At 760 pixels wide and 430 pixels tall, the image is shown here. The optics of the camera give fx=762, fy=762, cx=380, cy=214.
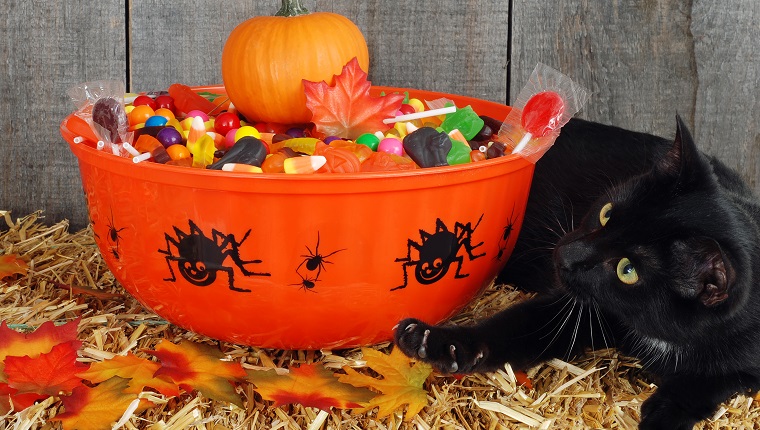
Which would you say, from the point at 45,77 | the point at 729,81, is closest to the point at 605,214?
the point at 729,81

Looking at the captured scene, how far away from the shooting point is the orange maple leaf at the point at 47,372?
117cm

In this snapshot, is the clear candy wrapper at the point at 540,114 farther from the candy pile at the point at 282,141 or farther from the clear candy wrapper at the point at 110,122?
the clear candy wrapper at the point at 110,122

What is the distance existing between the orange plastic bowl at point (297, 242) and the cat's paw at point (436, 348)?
0.06 meters

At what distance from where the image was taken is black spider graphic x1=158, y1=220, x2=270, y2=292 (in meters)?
1.15

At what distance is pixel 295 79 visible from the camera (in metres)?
1.38

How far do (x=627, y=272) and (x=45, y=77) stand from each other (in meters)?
1.50

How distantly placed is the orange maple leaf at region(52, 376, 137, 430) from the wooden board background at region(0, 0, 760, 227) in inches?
39.7

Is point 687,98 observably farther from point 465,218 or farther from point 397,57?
point 465,218

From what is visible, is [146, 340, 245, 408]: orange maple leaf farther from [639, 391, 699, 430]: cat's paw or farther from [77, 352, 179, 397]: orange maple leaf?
[639, 391, 699, 430]: cat's paw

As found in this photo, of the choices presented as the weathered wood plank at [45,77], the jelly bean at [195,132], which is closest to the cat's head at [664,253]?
the jelly bean at [195,132]

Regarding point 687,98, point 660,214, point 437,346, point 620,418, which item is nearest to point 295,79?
point 437,346

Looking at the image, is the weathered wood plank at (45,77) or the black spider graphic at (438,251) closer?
the black spider graphic at (438,251)

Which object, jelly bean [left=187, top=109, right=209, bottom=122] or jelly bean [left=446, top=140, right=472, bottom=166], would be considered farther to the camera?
jelly bean [left=187, top=109, right=209, bottom=122]

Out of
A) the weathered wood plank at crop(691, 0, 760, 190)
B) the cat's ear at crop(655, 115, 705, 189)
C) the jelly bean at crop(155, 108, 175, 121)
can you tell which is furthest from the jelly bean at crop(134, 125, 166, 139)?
the weathered wood plank at crop(691, 0, 760, 190)
